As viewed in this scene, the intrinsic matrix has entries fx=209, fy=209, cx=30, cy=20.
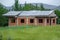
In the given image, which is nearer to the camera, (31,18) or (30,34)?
(30,34)

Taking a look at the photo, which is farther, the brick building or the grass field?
the brick building

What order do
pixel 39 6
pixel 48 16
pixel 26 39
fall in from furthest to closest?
pixel 39 6, pixel 48 16, pixel 26 39

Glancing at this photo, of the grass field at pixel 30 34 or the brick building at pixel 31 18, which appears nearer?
the grass field at pixel 30 34

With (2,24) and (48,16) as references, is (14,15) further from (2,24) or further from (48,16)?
(48,16)

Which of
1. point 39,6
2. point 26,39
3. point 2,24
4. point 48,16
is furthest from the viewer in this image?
point 39,6

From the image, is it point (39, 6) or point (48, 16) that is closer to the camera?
point (48, 16)

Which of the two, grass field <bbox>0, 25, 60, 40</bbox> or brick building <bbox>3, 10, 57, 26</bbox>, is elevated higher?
grass field <bbox>0, 25, 60, 40</bbox>

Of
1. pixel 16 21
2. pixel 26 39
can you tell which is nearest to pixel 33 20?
pixel 16 21

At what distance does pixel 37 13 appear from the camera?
32.1m

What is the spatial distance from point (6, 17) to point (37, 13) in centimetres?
518

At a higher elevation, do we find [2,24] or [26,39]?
[26,39]

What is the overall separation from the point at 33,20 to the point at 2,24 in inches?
212

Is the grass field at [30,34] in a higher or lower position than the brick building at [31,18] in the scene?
higher

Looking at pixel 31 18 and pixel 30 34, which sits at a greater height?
pixel 30 34
